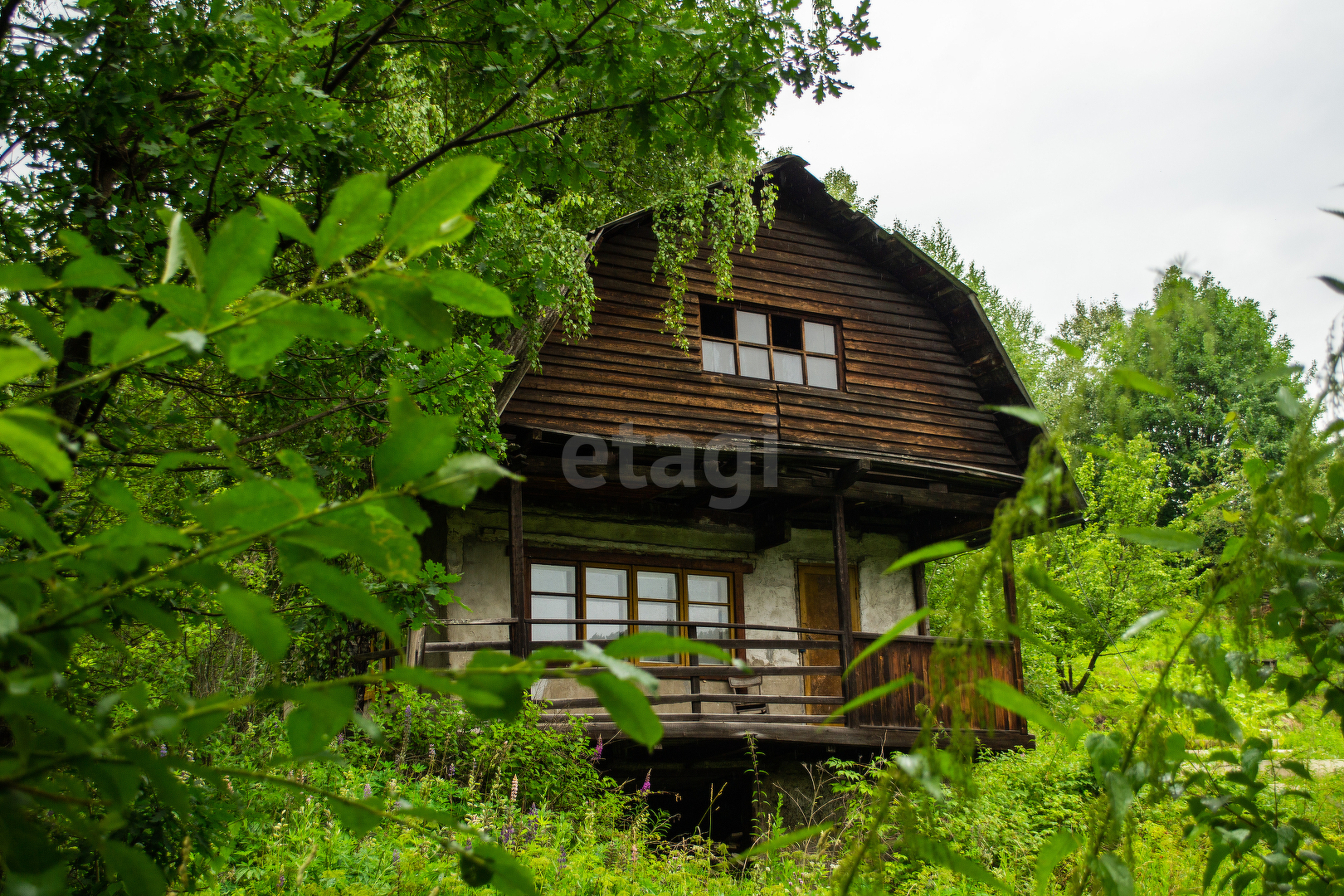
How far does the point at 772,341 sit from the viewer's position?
10.6 meters

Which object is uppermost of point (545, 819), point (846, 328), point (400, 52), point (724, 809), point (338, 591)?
point (846, 328)

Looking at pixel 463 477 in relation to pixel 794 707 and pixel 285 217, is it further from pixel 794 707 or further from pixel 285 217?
pixel 794 707

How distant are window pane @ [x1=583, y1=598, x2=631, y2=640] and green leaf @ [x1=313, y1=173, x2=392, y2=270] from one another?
29.1 ft

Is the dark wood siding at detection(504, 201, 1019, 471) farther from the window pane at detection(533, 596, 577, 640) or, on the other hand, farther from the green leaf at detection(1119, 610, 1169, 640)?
the green leaf at detection(1119, 610, 1169, 640)

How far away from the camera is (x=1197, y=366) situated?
86.5ft

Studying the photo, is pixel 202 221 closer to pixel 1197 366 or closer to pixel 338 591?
pixel 338 591

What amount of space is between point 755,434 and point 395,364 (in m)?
6.19

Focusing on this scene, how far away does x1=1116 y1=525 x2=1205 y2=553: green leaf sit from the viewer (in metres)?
0.73

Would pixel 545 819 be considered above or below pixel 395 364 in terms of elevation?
below

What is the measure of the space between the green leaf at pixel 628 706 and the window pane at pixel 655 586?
9226 mm

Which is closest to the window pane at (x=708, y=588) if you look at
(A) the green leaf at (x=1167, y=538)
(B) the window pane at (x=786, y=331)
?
(B) the window pane at (x=786, y=331)

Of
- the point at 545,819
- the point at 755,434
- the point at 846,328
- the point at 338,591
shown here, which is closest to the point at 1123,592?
the point at 846,328

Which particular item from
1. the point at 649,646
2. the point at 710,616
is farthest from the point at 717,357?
the point at 649,646

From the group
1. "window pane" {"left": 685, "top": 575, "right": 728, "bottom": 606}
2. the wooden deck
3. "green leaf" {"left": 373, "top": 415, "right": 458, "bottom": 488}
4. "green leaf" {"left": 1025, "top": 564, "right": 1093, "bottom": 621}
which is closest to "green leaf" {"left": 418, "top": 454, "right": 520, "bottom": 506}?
"green leaf" {"left": 373, "top": 415, "right": 458, "bottom": 488}
